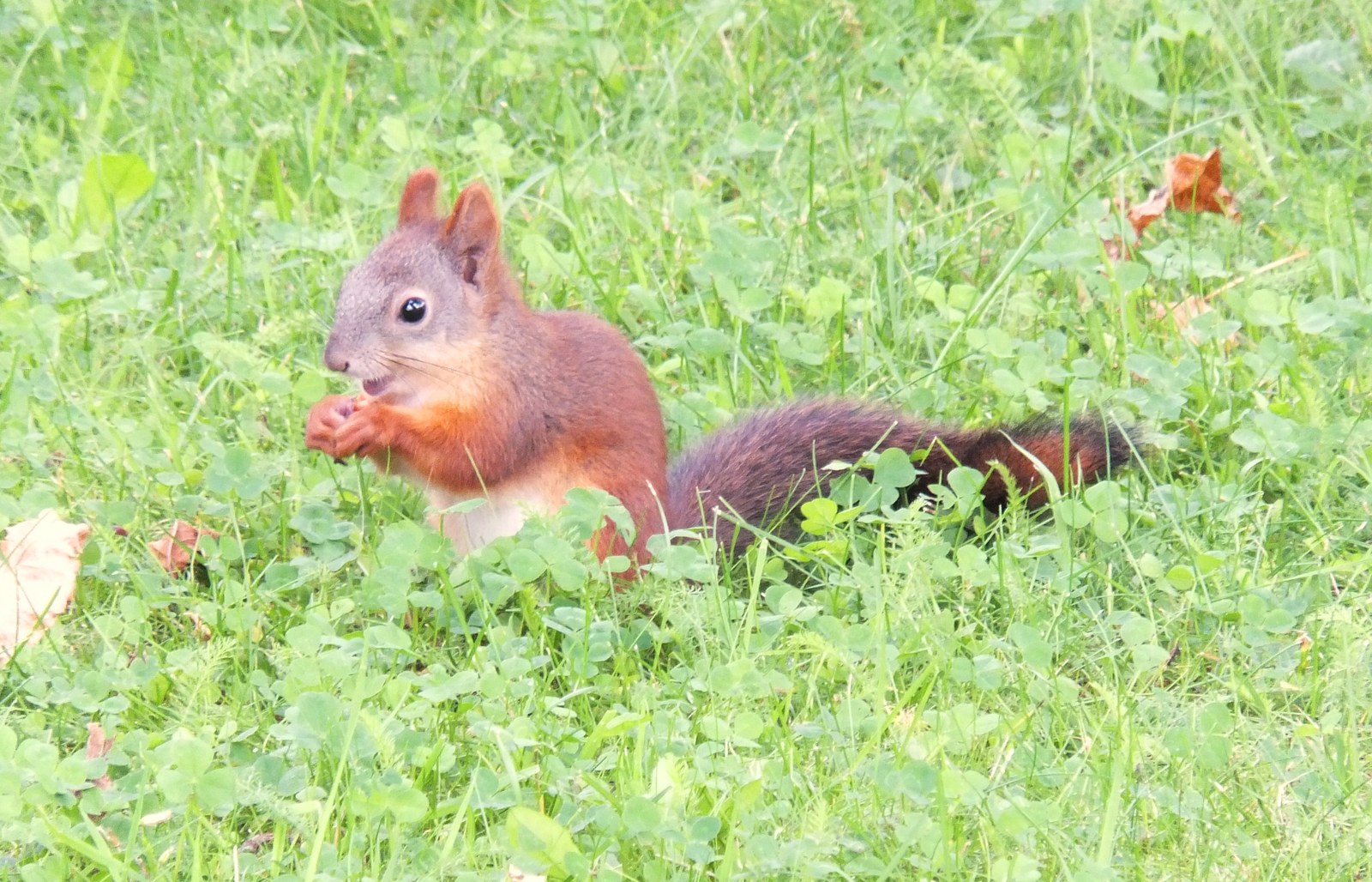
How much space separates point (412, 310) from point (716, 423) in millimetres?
495

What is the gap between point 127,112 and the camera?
11.1 ft

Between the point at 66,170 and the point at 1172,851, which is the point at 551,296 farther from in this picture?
the point at 1172,851

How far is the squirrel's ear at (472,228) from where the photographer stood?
2.38 meters

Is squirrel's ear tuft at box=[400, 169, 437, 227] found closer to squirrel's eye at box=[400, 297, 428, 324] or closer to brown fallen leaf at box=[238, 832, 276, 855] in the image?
squirrel's eye at box=[400, 297, 428, 324]

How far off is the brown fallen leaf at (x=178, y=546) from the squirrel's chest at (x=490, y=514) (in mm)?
307

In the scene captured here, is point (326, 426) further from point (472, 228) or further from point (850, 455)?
point (850, 455)

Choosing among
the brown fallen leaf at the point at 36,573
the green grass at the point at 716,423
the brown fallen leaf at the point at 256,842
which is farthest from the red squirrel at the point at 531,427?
the brown fallen leaf at the point at 256,842

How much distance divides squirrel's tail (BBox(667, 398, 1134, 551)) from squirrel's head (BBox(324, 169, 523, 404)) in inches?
14.3

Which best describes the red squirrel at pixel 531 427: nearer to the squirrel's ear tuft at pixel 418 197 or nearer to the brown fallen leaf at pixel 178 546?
the squirrel's ear tuft at pixel 418 197

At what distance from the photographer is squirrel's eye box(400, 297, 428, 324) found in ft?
7.66

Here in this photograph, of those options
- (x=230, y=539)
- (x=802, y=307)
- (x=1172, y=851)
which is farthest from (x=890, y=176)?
(x=1172, y=851)

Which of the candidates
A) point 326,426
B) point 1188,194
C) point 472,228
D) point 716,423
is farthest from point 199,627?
point 1188,194

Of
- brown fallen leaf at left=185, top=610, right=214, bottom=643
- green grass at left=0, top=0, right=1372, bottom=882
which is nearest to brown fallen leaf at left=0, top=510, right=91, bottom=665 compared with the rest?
green grass at left=0, top=0, right=1372, bottom=882

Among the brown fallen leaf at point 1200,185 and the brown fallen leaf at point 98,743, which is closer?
the brown fallen leaf at point 98,743
